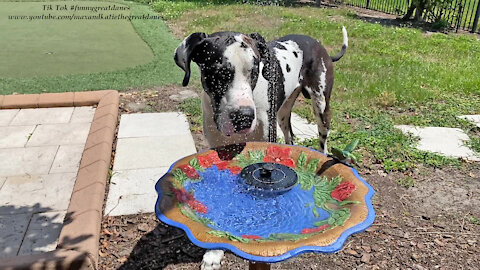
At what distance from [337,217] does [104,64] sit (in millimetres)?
8000

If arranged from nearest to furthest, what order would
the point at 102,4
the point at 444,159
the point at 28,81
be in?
the point at 444,159, the point at 28,81, the point at 102,4

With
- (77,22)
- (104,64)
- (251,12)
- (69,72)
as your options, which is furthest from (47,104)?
(251,12)

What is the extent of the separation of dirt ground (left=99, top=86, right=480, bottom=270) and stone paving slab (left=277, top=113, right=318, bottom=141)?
4.00 ft

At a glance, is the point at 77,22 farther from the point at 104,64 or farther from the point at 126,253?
the point at 126,253


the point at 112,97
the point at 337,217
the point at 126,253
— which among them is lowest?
the point at 126,253

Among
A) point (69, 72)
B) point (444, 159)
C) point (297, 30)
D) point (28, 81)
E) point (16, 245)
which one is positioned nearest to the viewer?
point (16, 245)

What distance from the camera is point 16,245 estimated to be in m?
3.77

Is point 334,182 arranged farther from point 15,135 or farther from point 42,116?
point 42,116

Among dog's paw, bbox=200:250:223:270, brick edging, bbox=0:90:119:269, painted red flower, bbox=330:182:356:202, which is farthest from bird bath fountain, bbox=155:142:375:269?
brick edging, bbox=0:90:119:269

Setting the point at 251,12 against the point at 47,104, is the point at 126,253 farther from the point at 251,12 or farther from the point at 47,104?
the point at 251,12

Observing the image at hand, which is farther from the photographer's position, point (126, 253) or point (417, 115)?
point (417, 115)

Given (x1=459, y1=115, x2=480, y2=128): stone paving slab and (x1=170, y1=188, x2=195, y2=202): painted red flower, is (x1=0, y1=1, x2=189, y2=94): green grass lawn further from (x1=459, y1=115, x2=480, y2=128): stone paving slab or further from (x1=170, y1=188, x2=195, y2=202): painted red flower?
(x1=170, y1=188, x2=195, y2=202): painted red flower

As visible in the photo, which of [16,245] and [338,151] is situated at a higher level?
[338,151]

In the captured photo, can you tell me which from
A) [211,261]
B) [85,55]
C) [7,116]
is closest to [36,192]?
[7,116]
